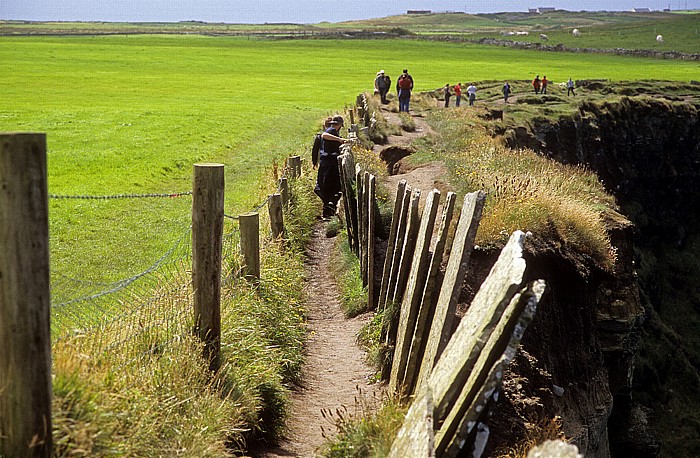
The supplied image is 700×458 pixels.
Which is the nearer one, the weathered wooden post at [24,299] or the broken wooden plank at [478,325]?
the weathered wooden post at [24,299]

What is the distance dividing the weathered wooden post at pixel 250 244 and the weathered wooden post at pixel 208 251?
2345 millimetres

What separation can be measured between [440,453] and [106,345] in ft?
8.27

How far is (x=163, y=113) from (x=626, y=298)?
28935mm

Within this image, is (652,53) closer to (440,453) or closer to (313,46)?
(313,46)

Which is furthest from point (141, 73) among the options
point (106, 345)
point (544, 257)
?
point (106, 345)

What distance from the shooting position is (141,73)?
65.4 metres

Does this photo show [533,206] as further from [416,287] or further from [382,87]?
[382,87]

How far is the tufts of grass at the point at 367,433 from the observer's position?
5629 mm

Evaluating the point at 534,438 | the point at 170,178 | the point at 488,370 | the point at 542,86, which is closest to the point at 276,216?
the point at 534,438

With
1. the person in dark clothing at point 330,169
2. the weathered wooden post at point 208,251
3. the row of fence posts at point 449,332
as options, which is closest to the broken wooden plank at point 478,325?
the row of fence posts at point 449,332

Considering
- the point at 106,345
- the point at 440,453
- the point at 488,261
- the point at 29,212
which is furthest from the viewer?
the point at 488,261

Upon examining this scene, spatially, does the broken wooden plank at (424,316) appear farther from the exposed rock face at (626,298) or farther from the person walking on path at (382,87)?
the person walking on path at (382,87)

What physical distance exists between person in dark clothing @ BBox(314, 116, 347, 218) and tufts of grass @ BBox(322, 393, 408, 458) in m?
9.85

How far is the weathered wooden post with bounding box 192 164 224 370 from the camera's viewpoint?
6.16 m
